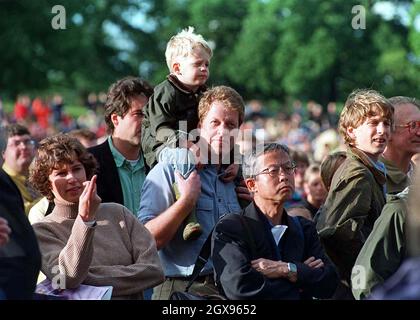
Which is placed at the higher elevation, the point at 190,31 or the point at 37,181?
the point at 190,31

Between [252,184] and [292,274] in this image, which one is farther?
[252,184]

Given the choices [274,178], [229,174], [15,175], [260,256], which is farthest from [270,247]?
[15,175]

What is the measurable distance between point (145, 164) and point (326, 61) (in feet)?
195

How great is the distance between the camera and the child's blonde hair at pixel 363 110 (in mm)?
6465

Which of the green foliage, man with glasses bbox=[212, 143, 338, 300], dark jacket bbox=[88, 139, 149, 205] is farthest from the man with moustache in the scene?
the green foliage

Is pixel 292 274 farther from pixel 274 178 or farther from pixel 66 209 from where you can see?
pixel 66 209

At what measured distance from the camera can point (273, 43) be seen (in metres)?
75.6

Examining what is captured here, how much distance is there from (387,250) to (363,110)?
1.51m

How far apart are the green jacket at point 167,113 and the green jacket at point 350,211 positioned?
110cm

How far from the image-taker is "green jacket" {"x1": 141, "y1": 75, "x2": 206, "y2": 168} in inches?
260

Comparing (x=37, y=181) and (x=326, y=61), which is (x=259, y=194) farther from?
(x=326, y=61)

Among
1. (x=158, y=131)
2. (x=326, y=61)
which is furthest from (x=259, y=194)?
(x=326, y=61)

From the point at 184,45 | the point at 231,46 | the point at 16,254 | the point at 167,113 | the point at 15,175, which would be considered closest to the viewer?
the point at 16,254

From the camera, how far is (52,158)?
19.6ft
